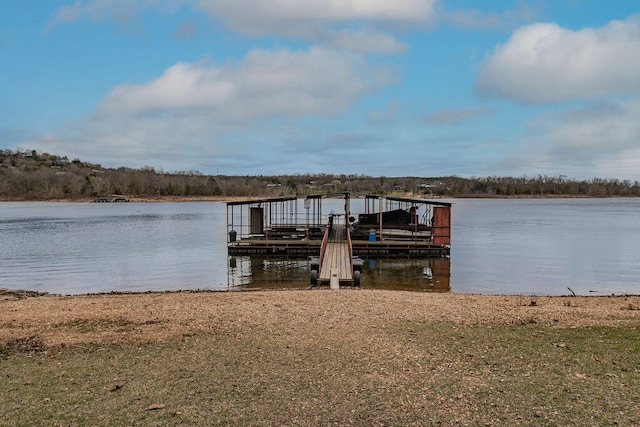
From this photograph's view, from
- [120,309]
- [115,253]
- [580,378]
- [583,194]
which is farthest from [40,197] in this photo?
[583,194]

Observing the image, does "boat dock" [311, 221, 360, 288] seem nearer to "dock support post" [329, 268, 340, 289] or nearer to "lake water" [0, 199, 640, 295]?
"dock support post" [329, 268, 340, 289]

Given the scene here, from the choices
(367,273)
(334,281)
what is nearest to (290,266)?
(367,273)

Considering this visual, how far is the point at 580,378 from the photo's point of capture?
20.3 ft

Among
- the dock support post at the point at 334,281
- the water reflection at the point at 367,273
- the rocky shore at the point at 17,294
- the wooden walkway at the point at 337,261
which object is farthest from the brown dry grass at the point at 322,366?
the water reflection at the point at 367,273

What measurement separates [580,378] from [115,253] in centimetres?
2948

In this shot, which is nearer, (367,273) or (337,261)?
(337,261)

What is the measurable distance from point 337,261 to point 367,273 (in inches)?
108

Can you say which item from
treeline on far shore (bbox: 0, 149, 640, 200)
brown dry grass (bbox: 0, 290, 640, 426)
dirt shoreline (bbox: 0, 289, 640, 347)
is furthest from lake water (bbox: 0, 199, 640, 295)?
treeline on far shore (bbox: 0, 149, 640, 200)

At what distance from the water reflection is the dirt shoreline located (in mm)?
7280

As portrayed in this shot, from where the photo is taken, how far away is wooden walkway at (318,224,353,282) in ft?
62.6

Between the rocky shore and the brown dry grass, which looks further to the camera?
the rocky shore

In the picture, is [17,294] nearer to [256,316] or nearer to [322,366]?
[256,316]

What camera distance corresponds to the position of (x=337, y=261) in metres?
22.2

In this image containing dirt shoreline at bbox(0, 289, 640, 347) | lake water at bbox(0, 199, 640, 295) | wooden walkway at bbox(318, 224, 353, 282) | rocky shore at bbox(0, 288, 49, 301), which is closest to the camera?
dirt shoreline at bbox(0, 289, 640, 347)
